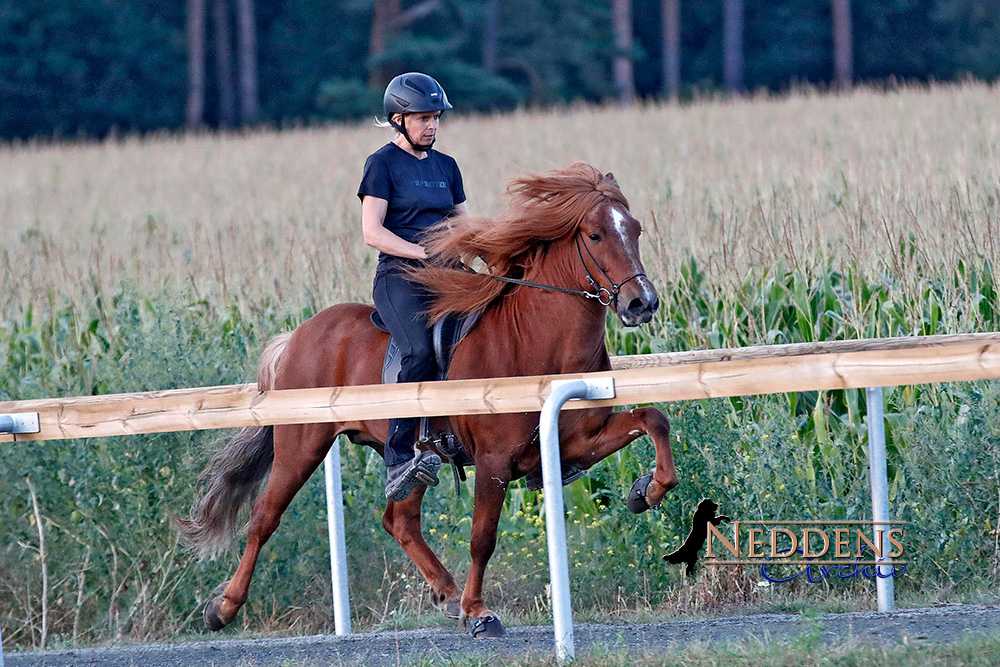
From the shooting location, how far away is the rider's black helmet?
231 inches

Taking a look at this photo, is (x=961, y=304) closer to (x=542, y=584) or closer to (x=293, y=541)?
(x=542, y=584)

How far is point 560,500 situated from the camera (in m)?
5.00

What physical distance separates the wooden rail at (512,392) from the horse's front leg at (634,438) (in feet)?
0.85

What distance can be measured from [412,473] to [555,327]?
976mm

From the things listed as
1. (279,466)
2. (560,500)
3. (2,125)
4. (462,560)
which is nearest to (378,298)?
(279,466)

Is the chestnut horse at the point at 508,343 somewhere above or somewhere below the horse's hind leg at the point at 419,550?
above

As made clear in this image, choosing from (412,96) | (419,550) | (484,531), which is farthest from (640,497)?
(412,96)

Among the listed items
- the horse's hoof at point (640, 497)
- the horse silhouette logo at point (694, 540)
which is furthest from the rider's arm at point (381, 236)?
the horse silhouette logo at point (694, 540)

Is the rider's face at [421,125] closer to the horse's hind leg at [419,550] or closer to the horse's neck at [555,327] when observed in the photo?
the horse's neck at [555,327]

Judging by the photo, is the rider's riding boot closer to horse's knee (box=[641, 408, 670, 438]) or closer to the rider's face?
horse's knee (box=[641, 408, 670, 438])

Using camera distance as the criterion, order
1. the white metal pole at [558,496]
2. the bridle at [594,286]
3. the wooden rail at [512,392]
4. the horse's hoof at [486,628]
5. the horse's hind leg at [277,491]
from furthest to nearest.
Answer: the horse's hind leg at [277,491]
the horse's hoof at [486,628]
the bridle at [594,286]
the white metal pole at [558,496]
the wooden rail at [512,392]

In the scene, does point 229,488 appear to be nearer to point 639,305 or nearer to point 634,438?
point 634,438

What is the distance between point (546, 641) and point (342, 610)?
1.33 metres

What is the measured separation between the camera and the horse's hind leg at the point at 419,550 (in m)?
6.39
